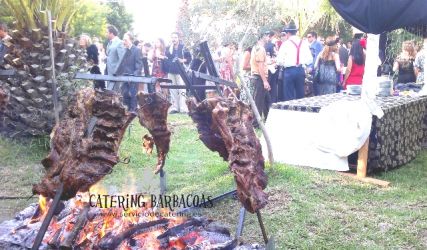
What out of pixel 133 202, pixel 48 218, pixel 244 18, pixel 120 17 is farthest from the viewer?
pixel 120 17

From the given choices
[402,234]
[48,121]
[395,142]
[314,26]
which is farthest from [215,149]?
[314,26]

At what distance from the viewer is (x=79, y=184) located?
290 cm

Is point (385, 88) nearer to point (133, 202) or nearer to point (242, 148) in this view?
point (133, 202)

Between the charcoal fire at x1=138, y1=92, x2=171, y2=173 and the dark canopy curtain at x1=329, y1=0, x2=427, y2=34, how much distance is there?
3843 mm

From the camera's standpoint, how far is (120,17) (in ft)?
110

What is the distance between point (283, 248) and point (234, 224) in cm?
75

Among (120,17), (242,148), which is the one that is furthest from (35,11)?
(120,17)

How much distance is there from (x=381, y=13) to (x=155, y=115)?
162 inches

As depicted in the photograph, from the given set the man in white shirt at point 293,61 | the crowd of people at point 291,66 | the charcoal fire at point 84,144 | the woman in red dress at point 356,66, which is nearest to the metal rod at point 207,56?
the charcoal fire at point 84,144

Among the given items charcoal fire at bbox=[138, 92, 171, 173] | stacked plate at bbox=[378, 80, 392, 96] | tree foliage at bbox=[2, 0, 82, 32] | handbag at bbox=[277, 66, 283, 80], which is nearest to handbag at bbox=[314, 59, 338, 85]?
handbag at bbox=[277, 66, 283, 80]

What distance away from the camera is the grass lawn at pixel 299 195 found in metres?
4.52

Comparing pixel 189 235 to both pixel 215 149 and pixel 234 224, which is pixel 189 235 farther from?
pixel 234 224

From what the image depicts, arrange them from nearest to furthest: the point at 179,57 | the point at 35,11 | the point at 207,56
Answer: the point at 207,56 → the point at 35,11 → the point at 179,57

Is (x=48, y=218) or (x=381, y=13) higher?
(x=381, y=13)
